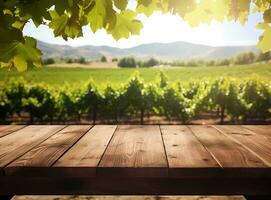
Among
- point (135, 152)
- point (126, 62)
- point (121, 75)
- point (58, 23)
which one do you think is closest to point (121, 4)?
point (58, 23)

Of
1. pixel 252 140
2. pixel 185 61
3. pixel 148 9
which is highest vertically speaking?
pixel 185 61

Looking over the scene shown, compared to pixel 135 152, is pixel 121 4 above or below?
above

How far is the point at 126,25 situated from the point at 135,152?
3.66 ft

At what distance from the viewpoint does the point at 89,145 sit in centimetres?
250

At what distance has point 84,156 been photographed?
2.16m

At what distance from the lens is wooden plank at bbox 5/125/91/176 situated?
1.97m

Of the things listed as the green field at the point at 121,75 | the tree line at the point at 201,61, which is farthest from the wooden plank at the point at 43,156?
the tree line at the point at 201,61

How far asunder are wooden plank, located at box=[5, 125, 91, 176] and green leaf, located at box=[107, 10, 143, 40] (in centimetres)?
81

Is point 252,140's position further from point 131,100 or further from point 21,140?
point 131,100

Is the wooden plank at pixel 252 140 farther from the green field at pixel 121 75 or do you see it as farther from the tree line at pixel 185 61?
the tree line at pixel 185 61

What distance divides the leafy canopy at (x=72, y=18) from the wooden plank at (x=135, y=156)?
0.78 metres

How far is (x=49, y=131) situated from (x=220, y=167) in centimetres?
166

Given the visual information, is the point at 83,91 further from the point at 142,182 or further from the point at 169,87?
the point at 142,182

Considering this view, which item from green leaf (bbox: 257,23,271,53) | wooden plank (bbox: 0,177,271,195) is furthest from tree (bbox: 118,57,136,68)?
wooden plank (bbox: 0,177,271,195)
